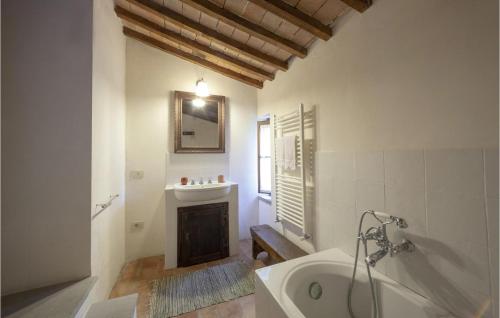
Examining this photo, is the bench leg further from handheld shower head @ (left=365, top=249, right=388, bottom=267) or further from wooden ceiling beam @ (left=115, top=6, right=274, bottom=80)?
wooden ceiling beam @ (left=115, top=6, right=274, bottom=80)

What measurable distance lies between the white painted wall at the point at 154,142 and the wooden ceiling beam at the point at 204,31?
0.71 m

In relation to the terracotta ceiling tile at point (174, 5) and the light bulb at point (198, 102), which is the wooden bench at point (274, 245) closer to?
the light bulb at point (198, 102)

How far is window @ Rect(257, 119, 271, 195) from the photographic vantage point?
284 centimetres

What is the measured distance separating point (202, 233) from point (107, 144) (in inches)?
52.5

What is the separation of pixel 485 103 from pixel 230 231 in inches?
89.3

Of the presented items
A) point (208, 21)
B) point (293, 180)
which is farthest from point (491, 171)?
point (208, 21)

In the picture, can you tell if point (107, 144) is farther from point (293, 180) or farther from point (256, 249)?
point (256, 249)

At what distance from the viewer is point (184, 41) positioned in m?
2.08

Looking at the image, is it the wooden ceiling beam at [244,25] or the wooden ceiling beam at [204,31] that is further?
the wooden ceiling beam at [204,31]

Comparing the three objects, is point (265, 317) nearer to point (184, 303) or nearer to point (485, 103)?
point (184, 303)

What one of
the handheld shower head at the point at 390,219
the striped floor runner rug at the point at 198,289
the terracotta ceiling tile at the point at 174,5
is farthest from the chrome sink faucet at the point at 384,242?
the terracotta ceiling tile at the point at 174,5

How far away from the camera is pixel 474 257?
33.2 inches

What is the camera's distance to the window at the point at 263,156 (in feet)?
9.32

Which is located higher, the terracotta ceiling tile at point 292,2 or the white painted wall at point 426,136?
the terracotta ceiling tile at point 292,2
